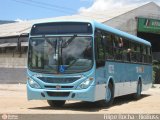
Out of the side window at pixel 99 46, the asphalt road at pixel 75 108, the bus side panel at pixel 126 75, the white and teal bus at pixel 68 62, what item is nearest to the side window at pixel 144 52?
the bus side panel at pixel 126 75

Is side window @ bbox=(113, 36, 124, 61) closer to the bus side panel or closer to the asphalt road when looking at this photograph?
the bus side panel

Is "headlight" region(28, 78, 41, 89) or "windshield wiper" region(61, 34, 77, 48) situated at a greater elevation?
"windshield wiper" region(61, 34, 77, 48)

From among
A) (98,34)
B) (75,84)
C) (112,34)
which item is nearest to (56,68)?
(75,84)

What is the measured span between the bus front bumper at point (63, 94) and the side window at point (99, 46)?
132cm

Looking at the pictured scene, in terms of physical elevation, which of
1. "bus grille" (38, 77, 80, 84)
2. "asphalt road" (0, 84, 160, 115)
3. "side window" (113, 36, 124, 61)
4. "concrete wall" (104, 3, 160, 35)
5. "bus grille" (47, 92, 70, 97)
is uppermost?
"concrete wall" (104, 3, 160, 35)

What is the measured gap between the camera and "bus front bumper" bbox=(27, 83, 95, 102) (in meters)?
16.3

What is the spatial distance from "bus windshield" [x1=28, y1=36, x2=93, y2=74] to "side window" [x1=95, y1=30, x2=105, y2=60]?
43 cm

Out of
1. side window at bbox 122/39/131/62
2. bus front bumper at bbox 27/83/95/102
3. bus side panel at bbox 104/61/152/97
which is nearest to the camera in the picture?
bus front bumper at bbox 27/83/95/102

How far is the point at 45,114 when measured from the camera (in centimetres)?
1484

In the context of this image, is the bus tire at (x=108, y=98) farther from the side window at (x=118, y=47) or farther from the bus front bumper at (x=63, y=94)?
the bus front bumper at (x=63, y=94)

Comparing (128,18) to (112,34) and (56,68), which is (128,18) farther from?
(56,68)

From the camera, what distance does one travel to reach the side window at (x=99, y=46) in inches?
666

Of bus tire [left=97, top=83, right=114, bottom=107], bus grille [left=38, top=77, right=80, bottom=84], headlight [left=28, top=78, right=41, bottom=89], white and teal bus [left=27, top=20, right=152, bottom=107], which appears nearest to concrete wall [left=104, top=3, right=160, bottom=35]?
bus tire [left=97, top=83, right=114, bottom=107]

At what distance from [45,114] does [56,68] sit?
217 cm
